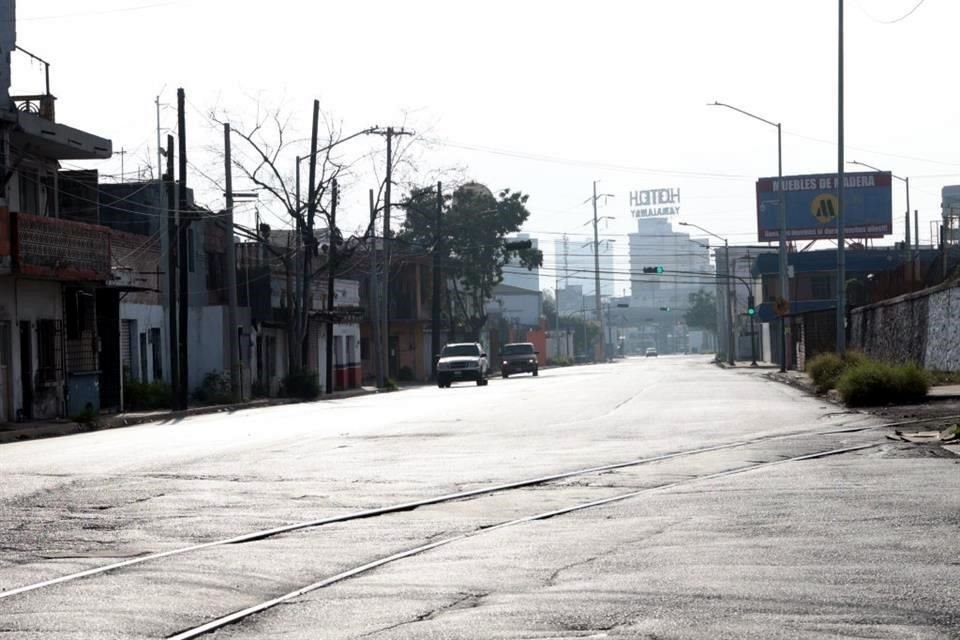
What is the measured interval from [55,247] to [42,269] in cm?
108

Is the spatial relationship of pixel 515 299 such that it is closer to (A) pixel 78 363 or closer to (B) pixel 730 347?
(B) pixel 730 347

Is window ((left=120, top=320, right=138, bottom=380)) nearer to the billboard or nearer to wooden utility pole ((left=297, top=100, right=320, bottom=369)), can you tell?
wooden utility pole ((left=297, top=100, right=320, bottom=369))

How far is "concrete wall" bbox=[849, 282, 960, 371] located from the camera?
40.7m

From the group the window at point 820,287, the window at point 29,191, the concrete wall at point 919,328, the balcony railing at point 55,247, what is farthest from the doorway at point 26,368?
the window at point 820,287

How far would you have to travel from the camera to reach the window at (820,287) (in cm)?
10178

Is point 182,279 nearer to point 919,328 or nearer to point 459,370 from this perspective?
point 919,328

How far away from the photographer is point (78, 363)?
4422 cm

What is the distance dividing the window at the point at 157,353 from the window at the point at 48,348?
38.0 ft

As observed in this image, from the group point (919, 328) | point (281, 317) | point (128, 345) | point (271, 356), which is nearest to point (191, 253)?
point (128, 345)

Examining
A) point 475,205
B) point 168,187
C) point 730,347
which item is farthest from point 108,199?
point 730,347

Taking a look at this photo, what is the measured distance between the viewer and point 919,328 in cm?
4478

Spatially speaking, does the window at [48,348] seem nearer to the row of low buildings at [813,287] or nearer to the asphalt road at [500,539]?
the asphalt road at [500,539]

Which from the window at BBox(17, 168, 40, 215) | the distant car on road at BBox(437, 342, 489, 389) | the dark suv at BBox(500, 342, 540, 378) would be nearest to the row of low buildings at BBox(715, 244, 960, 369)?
the distant car on road at BBox(437, 342, 489, 389)

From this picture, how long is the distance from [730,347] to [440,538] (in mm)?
102636
